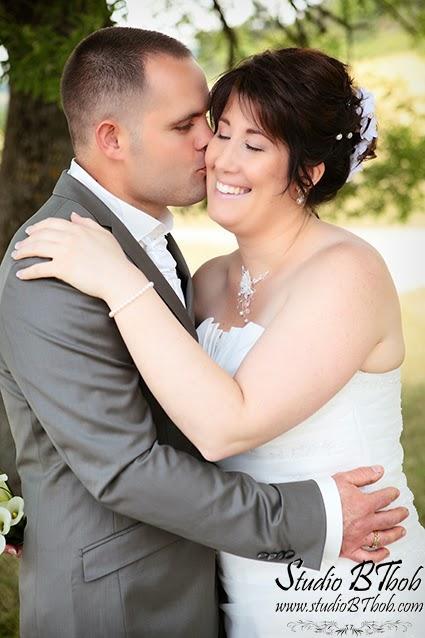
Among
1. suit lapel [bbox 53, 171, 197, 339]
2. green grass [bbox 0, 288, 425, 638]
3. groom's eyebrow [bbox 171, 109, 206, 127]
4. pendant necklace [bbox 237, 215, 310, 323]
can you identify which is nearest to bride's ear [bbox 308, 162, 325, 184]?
pendant necklace [bbox 237, 215, 310, 323]

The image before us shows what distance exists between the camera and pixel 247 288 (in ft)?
9.87

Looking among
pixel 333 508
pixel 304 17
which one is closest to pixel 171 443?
pixel 333 508

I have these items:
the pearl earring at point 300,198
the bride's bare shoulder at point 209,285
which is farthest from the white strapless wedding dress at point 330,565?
the pearl earring at point 300,198

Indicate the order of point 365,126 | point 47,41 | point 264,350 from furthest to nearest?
point 47,41
point 365,126
point 264,350

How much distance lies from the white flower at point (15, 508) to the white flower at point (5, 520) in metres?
0.02

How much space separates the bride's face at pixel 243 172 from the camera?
274 centimetres

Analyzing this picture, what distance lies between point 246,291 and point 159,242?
30cm

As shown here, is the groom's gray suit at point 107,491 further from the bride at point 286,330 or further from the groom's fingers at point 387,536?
the groom's fingers at point 387,536

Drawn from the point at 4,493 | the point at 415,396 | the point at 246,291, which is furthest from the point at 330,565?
the point at 415,396

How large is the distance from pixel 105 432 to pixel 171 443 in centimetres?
28

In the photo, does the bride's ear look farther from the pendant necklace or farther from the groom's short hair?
the groom's short hair

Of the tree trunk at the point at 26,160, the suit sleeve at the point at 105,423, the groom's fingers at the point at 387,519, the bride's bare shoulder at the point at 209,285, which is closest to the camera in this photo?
the suit sleeve at the point at 105,423

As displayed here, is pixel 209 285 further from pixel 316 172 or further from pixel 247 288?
pixel 316 172

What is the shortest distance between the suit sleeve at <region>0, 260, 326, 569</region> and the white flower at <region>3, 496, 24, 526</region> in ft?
1.03
